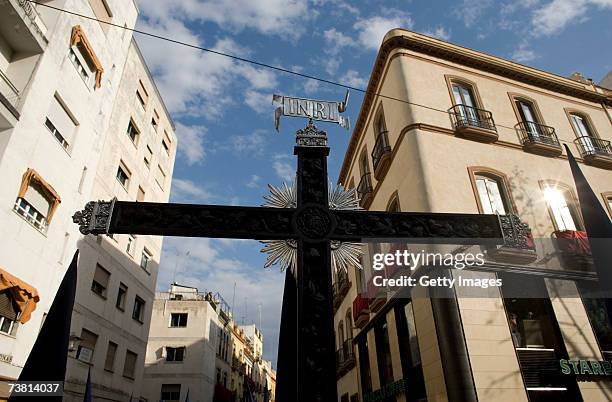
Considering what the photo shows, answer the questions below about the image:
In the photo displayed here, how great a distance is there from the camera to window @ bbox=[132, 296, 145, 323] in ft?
72.2

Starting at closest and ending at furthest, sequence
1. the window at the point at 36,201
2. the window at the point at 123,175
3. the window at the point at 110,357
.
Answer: the window at the point at 36,201
the window at the point at 110,357
the window at the point at 123,175

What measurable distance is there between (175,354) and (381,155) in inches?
1147

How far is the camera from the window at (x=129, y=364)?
20.3 m

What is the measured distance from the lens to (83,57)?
58.0 ft

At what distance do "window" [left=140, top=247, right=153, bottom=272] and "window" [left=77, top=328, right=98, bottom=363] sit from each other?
5.96 m

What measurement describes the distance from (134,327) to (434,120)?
57.3 feet

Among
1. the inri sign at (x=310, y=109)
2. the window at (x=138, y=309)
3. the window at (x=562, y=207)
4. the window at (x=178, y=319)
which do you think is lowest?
the inri sign at (x=310, y=109)

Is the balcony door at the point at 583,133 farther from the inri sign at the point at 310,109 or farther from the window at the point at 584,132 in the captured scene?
the inri sign at the point at 310,109

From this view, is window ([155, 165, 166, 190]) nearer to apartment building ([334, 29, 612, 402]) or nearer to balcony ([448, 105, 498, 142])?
apartment building ([334, 29, 612, 402])

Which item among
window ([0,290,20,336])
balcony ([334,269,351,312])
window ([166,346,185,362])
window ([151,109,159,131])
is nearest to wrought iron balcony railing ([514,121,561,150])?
balcony ([334,269,351,312])

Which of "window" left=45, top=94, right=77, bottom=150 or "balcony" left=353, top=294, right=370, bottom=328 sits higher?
"window" left=45, top=94, right=77, bottom=150

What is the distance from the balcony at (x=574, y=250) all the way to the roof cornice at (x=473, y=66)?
8.18m

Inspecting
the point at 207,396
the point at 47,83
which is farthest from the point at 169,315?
the point at 47,83

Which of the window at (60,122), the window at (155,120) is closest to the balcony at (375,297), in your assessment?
the window at (60,122)
